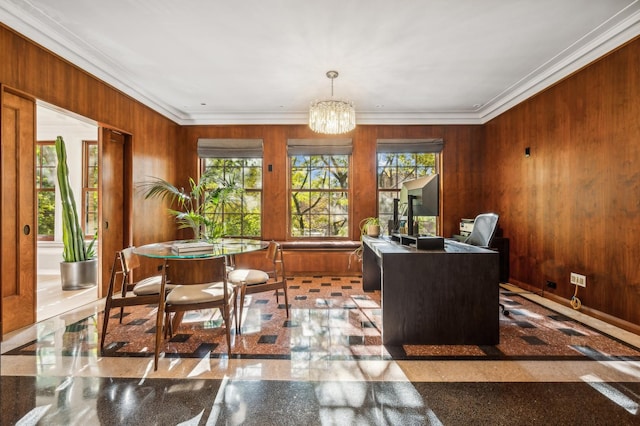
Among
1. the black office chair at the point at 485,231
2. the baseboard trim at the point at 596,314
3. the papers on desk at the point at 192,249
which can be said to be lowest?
the baseboard trim at the point at 596,314

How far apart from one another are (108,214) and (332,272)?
3.34 meters

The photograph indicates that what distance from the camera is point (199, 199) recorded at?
5453mm

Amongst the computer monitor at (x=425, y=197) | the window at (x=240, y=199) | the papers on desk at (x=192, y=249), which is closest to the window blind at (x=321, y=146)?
the window at (x=240, y=199)

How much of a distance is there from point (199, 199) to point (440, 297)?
14.6 feet

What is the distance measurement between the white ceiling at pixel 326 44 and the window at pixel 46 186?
272 cm

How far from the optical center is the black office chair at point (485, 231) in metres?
3.10

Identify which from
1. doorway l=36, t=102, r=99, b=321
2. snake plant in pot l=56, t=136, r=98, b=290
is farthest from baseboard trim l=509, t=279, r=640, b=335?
doorway l=36, t=102, r=99, b=321

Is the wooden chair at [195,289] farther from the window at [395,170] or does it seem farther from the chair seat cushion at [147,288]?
the window at [395,170]

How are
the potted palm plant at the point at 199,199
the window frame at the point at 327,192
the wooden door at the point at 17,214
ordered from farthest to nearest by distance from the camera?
the window frame at the point at 327,192 < the potted palm plant at the point at 199,199 < the wooden door at the point at 17,214

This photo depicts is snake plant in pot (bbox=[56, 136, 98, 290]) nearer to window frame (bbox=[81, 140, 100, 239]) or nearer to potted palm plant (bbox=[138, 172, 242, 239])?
potted palm plant (bbox=[138, 172, 242, 239])

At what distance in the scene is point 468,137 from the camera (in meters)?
5.34

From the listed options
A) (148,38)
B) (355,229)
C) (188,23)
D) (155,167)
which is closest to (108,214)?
(155,167)

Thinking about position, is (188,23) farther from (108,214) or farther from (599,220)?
(599,220)

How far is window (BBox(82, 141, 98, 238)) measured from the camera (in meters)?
5.47
